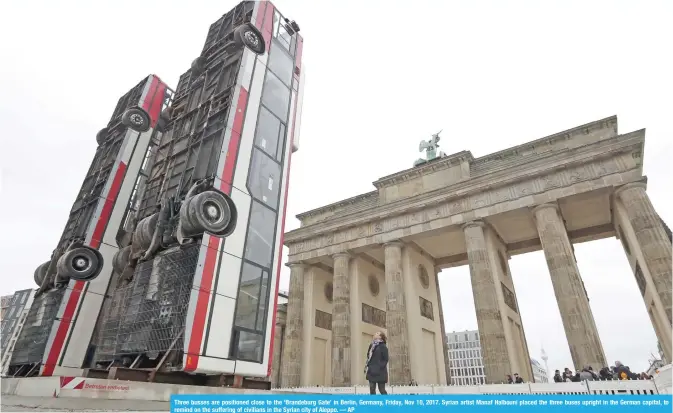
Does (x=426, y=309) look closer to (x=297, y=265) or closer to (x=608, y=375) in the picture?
(x=297, y=265)

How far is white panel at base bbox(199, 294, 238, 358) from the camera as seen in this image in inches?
404

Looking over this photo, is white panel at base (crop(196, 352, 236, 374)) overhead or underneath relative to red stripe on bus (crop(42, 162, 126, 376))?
underneath


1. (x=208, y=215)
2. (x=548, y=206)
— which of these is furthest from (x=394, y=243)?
(x=208, y=215)

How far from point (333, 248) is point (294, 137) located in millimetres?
12637

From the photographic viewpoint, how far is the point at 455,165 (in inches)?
1021

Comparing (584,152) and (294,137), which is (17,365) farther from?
(584,152)

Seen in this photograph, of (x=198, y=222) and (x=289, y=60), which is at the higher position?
(x=289, y=60)

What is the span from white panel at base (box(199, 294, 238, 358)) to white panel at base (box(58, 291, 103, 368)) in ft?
27.6

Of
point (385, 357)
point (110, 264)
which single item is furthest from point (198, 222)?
point (110, 264)

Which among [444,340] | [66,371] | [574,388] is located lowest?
[574,388]

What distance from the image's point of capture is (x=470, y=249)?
72.3 ft

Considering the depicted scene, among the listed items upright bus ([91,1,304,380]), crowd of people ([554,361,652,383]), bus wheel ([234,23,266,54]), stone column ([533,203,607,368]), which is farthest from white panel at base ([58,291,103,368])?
stone column ([533,203,607,368])

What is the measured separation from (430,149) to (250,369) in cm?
2371

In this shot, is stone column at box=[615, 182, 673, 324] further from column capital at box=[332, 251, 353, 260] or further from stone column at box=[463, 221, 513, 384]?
column capital at box=[332, 251, 353, 260]
